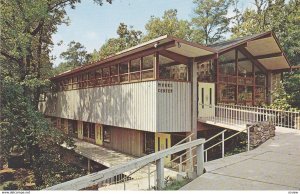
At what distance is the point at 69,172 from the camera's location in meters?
18.5

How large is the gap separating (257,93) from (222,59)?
4.43 m

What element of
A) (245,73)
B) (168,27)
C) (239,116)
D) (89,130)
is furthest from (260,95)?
(168,27)

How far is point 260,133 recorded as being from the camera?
11336mm

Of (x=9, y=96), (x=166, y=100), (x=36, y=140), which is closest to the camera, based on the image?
(x=166, y=100)

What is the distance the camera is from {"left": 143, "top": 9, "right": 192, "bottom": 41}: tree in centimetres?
3519

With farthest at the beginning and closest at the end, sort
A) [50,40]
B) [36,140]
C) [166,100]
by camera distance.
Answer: [50,40] < [36,140] < [166,100]

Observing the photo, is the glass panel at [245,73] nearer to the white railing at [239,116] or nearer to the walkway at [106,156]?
the white railing at [239,116]

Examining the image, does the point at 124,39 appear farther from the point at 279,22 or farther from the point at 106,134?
the point at 106,134

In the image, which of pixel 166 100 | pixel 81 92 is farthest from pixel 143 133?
pixel 81 92

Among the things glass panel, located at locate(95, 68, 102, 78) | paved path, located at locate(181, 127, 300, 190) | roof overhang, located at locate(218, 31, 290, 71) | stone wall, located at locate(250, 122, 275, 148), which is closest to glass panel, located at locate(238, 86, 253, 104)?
roof overhang, located at locate(218, 31, 290, 71)

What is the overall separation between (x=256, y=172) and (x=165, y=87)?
673 centimetres

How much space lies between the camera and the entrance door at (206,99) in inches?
596

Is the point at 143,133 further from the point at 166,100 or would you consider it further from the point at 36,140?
the point at 36,140

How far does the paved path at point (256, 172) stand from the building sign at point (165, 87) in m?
4.51
